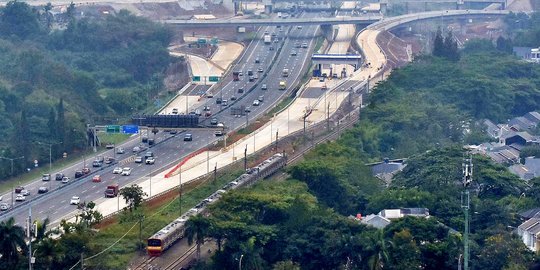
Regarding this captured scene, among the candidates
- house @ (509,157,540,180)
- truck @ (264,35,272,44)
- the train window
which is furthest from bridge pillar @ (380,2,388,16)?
the train window

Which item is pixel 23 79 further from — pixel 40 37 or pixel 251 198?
pixel 251 198

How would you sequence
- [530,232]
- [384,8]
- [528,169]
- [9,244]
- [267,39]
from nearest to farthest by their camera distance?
[9,244] → [530,232] → [528,169] → [267,39] → [384,8]

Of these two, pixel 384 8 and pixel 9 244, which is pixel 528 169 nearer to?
pixel 9 244

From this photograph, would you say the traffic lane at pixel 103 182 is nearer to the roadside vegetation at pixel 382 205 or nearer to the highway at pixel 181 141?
the highway at pixel 181 141

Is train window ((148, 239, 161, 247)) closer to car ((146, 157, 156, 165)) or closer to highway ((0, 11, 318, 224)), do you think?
highway ((0, 11, 318, 224))

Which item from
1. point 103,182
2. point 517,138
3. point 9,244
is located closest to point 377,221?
point 9,244

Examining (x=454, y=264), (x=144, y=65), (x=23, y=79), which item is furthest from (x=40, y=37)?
(x=454, y=264)

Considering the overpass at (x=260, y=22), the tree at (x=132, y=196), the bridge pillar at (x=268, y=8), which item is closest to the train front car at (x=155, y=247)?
the tree at (x=132, y=196)
